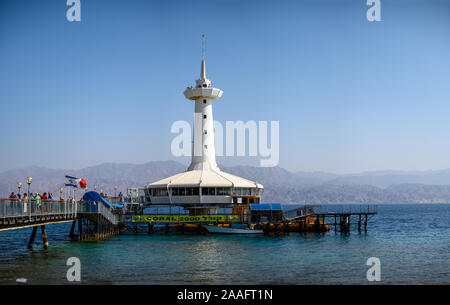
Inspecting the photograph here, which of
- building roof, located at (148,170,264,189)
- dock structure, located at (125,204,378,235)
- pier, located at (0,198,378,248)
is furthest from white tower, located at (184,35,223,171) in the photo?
dock structure, located at (125,204,378,235)

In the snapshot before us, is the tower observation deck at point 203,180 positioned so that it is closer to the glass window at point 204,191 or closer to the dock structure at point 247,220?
the glass window at point 204,191

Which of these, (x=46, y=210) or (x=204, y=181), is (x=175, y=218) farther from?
(x=46, y=210)

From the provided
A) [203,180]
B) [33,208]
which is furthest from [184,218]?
[33,208]

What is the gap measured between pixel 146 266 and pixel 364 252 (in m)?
22.3

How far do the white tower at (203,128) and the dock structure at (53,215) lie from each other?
1586cm

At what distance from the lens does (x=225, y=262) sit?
35312 mm

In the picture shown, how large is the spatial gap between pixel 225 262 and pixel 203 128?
3966 cm

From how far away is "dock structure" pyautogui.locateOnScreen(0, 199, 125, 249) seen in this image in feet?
110

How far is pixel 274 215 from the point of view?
61.5 metres

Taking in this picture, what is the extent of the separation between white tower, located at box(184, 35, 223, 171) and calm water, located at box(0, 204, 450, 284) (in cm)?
2241

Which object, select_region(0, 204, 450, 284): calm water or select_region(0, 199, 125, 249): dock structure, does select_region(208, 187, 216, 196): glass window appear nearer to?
select_region(0, 199, 125, 249): dock structure

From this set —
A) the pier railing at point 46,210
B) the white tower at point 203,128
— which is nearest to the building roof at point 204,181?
the white tower at point 203,128

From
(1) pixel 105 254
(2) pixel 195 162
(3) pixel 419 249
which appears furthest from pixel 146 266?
(2) pixel 195 162
